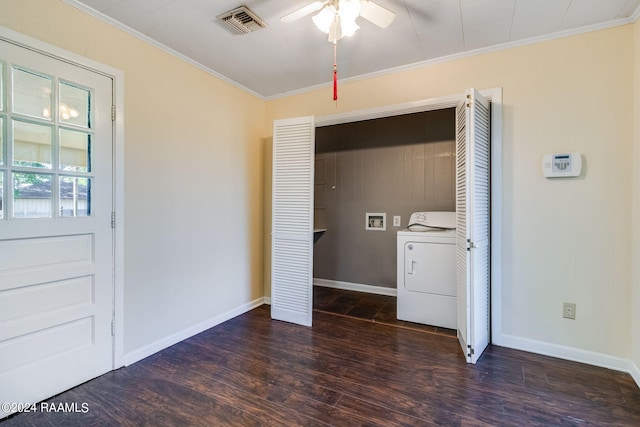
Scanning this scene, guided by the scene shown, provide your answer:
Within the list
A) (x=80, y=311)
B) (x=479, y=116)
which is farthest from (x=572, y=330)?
→ (x=80, y=311)

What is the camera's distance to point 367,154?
427 cm

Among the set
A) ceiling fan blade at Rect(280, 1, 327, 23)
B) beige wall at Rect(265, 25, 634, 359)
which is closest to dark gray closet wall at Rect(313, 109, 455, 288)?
beige wall at Rect(265, 25, 634, 359)

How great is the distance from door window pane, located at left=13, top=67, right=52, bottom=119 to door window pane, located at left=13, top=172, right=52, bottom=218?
0.38m

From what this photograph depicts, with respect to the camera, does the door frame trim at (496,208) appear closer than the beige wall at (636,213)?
No

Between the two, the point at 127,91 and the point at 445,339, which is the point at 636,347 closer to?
the point at 445,339

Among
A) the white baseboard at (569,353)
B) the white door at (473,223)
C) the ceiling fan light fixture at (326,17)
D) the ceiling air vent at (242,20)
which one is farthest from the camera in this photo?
the white door at (473,223)

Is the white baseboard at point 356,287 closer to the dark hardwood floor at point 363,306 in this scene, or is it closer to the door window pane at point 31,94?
the dark hardwood floor at point 363,306

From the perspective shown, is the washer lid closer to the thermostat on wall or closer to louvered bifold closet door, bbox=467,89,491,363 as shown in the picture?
louvered bifold closet door, bbox=467,89,491,363

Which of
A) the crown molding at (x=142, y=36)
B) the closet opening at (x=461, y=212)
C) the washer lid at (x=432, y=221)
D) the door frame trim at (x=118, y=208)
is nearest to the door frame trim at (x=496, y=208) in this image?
the closet opening at (x=461, y=212)

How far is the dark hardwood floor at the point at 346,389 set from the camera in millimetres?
1690

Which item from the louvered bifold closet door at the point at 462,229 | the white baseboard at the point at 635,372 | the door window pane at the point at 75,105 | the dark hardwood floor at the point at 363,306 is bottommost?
the dark hardwood floor at the point at 363,306

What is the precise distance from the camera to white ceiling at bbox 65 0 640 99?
1979 millimetres

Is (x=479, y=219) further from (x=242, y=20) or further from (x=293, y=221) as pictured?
(x=242, y=20)

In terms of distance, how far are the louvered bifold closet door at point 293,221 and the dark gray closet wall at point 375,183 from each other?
1.47 meters
